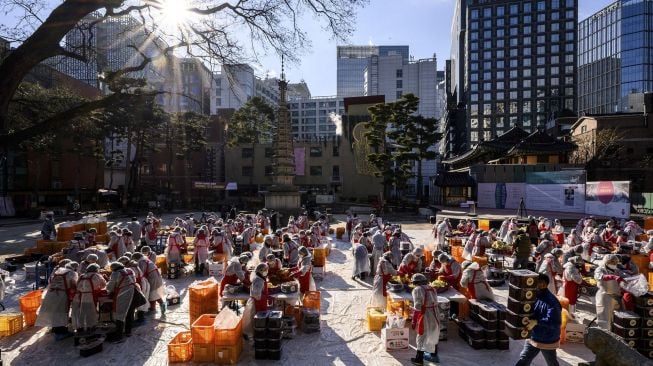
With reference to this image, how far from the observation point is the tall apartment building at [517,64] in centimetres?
8544

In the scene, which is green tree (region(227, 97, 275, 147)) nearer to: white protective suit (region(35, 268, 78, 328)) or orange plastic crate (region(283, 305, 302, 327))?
white protective suit (region(35, 268, 78, 328))

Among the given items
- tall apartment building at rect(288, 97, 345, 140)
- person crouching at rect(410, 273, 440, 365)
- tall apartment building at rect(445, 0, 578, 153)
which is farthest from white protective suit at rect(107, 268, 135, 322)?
tall apartment building at rect(288, 97, 345, 140)

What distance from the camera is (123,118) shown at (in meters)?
37.9

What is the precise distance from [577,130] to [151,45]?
60.0 m

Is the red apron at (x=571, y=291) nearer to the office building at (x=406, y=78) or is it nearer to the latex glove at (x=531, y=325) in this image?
the latex glove at (x=531, y=325)

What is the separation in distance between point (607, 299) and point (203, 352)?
8.37m

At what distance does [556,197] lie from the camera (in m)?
30.9

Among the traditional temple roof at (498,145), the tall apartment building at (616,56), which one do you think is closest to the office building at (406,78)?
the tall apartment building at (616,56)

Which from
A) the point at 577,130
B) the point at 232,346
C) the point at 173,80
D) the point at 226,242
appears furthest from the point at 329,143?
the point at 232,346

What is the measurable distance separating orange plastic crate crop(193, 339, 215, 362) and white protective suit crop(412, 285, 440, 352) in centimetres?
395

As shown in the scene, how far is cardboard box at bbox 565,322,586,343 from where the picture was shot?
26.3ft

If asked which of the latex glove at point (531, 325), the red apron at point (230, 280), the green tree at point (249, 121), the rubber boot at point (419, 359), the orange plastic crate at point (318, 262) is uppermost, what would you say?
the green tree at point (249, 121)

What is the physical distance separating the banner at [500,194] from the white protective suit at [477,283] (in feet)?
94.8

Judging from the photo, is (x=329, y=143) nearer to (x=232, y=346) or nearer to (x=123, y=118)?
(x=123, y=118)
